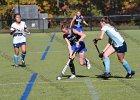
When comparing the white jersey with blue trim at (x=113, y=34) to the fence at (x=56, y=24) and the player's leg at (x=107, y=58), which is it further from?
the fence at (x=56, y=24)

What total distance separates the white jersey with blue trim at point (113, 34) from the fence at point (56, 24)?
26.9 metres

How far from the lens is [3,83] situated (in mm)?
12984

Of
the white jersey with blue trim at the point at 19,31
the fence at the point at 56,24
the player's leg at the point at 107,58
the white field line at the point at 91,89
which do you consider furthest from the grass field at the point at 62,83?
the fence at the point at 56,24

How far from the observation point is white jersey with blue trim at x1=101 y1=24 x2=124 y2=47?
12.8m

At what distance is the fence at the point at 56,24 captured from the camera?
1606 inches

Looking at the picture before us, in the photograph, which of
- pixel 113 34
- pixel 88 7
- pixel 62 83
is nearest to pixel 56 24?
pixel 88 7

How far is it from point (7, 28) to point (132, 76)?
1149 inches

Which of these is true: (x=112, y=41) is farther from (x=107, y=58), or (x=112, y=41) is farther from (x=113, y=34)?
(x=107, y=58)

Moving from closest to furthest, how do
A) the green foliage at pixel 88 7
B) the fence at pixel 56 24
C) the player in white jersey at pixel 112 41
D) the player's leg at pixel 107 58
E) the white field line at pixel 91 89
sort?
the white field line at pixel 91 89 < the player in white jersey at pixel 112 41 < the player's leg at pixel 107 58 < the fence at pixel 56 24 < the green foliage at pixel 88 7

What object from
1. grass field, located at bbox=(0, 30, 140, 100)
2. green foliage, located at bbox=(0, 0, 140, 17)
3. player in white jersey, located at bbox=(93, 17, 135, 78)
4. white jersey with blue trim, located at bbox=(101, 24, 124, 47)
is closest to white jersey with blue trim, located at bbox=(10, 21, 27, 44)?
grass field, located at bbox=(0, 30, 140, 100)

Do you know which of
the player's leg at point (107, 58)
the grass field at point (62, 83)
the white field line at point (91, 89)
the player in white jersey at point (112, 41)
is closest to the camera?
the white field line at point (91, 89)

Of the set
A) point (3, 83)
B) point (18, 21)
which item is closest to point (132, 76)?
point (3, 83)

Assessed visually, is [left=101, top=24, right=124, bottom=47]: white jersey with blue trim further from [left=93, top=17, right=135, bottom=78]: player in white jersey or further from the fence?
the fence

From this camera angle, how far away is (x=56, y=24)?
144 ft
